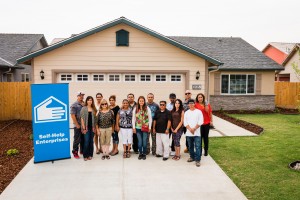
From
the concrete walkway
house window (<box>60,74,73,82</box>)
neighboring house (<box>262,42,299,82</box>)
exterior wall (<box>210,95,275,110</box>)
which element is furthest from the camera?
neighboring house (<box>262,42,299,82</box>)

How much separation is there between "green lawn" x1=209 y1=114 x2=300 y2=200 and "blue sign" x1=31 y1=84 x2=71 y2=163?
4235mm

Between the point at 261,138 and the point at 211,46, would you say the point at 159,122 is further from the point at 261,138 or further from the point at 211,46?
the point at 211,46

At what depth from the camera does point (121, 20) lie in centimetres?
1303

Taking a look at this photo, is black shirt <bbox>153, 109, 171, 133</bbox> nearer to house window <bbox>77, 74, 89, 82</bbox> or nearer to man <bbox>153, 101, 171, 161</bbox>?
man <bbox>153, 101, 171, 161</bbox>

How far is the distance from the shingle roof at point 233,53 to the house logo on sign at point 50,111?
13334 mm

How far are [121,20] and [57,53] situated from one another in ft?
10.4

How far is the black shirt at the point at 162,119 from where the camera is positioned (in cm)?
784

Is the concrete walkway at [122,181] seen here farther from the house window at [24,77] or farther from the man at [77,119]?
the house window at [24,77]

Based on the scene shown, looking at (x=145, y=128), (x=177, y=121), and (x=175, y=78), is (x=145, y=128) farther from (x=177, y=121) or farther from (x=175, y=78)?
(x=175, y=78)

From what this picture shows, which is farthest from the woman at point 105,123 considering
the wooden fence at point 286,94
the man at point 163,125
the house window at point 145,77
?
the wooden fence at point 286,94

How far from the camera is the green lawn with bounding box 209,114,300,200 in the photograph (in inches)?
233

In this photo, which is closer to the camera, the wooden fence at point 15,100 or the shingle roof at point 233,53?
the wooden fence at point 15,100

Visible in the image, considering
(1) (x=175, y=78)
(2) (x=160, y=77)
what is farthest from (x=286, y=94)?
(2) (x=160, y=77)

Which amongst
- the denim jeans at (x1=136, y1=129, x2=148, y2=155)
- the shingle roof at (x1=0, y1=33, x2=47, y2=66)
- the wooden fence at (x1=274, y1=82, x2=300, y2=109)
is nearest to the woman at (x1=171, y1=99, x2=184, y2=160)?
the denim jeans at (x1=136, y1=129, x2=148, y2=155)
